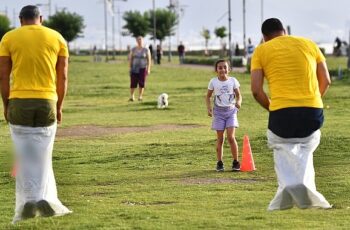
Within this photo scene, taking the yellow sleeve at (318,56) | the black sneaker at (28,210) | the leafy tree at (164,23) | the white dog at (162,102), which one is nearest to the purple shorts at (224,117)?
the yellow sleeve at (318,56)

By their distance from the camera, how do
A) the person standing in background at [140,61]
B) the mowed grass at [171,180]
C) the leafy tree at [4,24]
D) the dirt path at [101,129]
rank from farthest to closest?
the leafy tree at [4,24], the person standing in background at [140,61], the dirt path at [101,129], the mowed grass at [171,180]

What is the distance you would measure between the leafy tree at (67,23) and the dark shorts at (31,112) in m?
111

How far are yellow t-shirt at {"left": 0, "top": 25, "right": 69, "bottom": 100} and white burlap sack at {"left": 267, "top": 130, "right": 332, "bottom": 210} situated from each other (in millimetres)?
2223

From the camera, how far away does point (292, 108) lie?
9.57m

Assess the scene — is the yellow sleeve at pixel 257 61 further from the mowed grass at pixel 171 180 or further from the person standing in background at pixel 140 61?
the person standing in background at pixel 140 61

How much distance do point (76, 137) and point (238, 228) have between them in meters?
10.5

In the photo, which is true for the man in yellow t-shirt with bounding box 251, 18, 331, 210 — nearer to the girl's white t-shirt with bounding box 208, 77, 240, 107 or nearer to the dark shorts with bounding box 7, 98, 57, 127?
the dark shorts with bounding box 7, 98, 57, 127

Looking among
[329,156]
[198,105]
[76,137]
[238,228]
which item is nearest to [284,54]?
[238,228]

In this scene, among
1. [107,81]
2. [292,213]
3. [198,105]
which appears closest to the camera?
[292,213]

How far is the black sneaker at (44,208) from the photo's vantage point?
32.0 feet

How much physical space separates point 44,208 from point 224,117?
16.1 ft

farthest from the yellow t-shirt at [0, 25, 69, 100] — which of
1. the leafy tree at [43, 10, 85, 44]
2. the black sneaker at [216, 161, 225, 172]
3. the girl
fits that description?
the leafy tree at [43, 10, 85, 44]

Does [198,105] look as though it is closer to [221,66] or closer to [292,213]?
[221,66]

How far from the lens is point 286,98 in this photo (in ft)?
31.5
